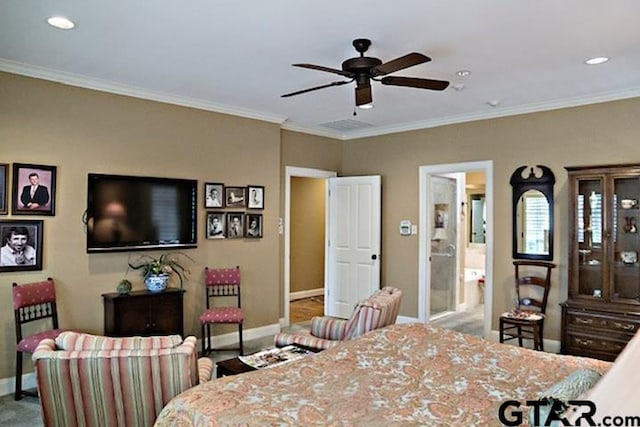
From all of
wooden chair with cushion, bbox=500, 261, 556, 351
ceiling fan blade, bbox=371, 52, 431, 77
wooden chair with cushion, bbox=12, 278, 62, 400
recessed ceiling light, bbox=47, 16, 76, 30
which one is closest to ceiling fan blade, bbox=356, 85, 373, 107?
ceiling fan blade, bbox=371, 52, 431, 77

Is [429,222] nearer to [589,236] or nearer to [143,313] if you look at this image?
[589,236]

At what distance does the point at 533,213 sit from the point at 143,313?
14.5 ft

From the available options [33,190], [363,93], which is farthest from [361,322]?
[33,190]

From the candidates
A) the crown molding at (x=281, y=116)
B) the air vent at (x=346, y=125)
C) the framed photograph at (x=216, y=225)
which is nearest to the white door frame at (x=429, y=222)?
the crown molding at (x=281, y=116)

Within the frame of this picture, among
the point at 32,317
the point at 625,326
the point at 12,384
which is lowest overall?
the point at 12,384

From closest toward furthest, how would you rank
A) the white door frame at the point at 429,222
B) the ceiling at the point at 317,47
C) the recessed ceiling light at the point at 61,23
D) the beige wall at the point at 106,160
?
the ceiling at the point at 317,47
the recessed ceiling light at the point at 61,23
the beige wall at the point at 106,160
the white door frame at the point at 429,222

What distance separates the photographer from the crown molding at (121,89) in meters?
3.99

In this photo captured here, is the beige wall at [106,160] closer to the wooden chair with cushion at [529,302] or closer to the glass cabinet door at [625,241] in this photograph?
the wooden chair with cushion at [529,302]

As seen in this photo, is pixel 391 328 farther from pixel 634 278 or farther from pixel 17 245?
pixel 17 245

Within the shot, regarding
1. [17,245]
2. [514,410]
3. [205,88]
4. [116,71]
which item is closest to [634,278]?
[514,410]

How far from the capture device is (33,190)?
406 cm

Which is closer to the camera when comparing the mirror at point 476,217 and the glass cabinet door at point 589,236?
the glass cabinet door at point 589,236

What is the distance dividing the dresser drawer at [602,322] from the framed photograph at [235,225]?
375cm

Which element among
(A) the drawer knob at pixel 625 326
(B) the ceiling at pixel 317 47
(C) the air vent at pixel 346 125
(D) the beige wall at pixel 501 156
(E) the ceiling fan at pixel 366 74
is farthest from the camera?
(C) the air vent at pixel 346 125
